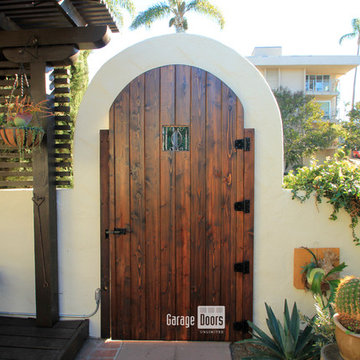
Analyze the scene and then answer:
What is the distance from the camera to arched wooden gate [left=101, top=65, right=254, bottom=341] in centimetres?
268

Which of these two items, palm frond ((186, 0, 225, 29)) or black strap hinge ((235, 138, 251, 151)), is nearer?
black strap hinge ((235, 138, 251, 151))

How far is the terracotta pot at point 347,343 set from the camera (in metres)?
1.49

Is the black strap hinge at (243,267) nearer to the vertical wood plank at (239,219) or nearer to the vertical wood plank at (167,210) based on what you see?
the vertical wood plank at (239,219)

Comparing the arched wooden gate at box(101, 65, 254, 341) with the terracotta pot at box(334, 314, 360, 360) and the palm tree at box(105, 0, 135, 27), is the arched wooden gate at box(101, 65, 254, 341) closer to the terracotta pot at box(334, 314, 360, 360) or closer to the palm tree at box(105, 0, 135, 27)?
the terracotta pot at box(334, 314, 360, 360)

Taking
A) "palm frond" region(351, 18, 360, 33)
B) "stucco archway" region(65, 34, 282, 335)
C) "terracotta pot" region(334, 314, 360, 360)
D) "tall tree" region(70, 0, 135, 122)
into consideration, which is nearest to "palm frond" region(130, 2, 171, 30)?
"tall tree" region(70, 0, 135, 122)

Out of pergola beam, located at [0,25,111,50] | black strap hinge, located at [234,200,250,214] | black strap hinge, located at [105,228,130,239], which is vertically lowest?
black strap hinge, located at [105,228,130,239]

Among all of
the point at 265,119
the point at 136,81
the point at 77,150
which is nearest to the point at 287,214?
the point at 265,119

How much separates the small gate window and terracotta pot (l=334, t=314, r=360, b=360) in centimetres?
175

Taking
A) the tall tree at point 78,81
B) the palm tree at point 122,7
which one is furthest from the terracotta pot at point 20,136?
the palm tree at point 122,7

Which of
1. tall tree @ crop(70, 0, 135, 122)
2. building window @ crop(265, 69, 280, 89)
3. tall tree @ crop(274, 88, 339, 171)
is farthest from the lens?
building window @ crop(265, 69, 280, 89)

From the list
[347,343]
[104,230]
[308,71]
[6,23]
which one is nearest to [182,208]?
[104,230]

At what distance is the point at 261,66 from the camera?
19078 millimetres

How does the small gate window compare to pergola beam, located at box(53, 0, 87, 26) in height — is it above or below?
below

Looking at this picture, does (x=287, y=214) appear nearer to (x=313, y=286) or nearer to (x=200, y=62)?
(x=313, y=286)
